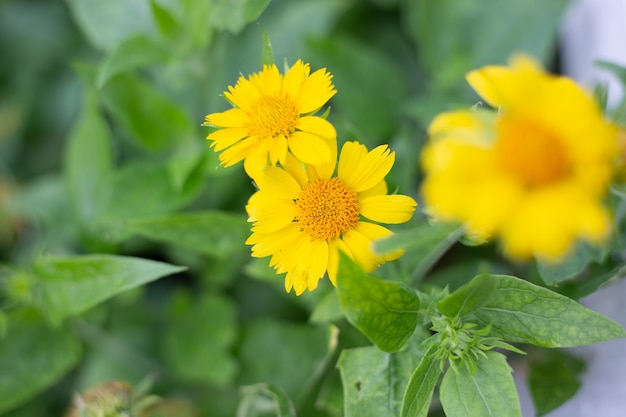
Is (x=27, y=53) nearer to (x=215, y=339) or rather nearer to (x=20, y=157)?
(x=20, y=157)

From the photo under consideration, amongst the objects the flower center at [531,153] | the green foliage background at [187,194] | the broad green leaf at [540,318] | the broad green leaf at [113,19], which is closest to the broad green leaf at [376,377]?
the green foliage background at [187,194]

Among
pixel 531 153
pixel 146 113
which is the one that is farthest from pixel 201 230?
pixel 531 153

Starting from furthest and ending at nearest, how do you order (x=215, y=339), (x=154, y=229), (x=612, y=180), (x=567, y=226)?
(x=215, y=339) → (x=154, y=229) → (x=612, y=180) → (x=567, y=226)

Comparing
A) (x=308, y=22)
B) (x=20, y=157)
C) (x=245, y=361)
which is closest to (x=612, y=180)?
(x=245, y=361)

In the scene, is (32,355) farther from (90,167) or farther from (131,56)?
(131,56)

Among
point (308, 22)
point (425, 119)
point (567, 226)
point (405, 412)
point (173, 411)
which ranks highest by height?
point (567, 226)

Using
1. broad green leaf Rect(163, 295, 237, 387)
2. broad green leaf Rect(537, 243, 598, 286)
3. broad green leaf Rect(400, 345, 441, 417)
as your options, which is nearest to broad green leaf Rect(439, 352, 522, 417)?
broad green leaf Rect(400, 345, 441, 417)

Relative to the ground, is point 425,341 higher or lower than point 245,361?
higher
